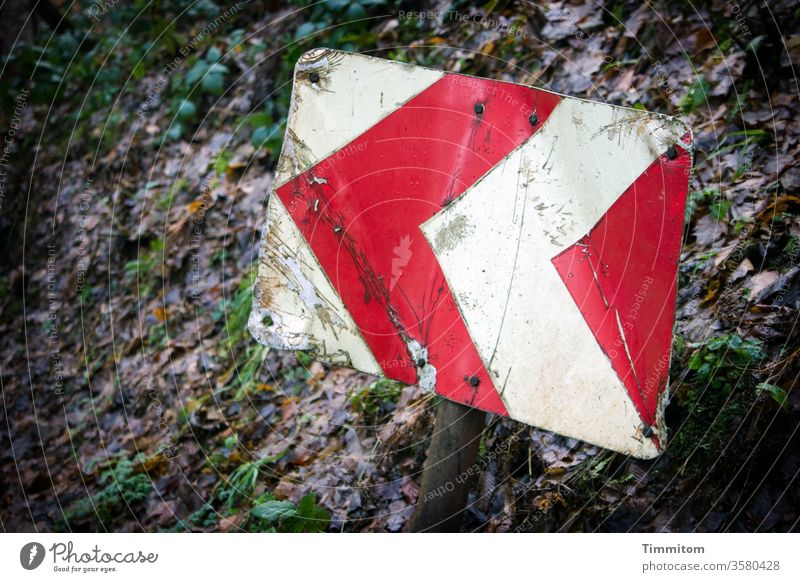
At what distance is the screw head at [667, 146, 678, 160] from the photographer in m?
1.55

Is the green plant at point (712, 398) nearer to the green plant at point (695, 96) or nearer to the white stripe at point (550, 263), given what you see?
the white stripe at point (550, 263)

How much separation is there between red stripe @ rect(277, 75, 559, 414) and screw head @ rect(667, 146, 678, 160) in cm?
32

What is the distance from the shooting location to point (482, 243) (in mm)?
1646

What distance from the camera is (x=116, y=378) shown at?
3.87 meters

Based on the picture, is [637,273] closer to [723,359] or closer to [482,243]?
[482,243]

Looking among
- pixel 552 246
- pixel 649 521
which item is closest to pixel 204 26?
pixel 552 246

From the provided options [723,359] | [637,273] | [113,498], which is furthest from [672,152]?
[113,498]

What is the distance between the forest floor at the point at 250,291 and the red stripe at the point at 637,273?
657 millimetres

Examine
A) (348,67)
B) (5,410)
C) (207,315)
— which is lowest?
(5,410)

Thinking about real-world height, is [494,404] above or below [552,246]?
below

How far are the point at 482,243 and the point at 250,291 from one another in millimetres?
2142

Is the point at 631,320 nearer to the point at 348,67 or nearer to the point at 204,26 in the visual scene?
the point at 348,67

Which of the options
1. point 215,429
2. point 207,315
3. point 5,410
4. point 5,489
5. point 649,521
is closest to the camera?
point 649,521

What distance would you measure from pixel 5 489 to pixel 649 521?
337 centimetres
